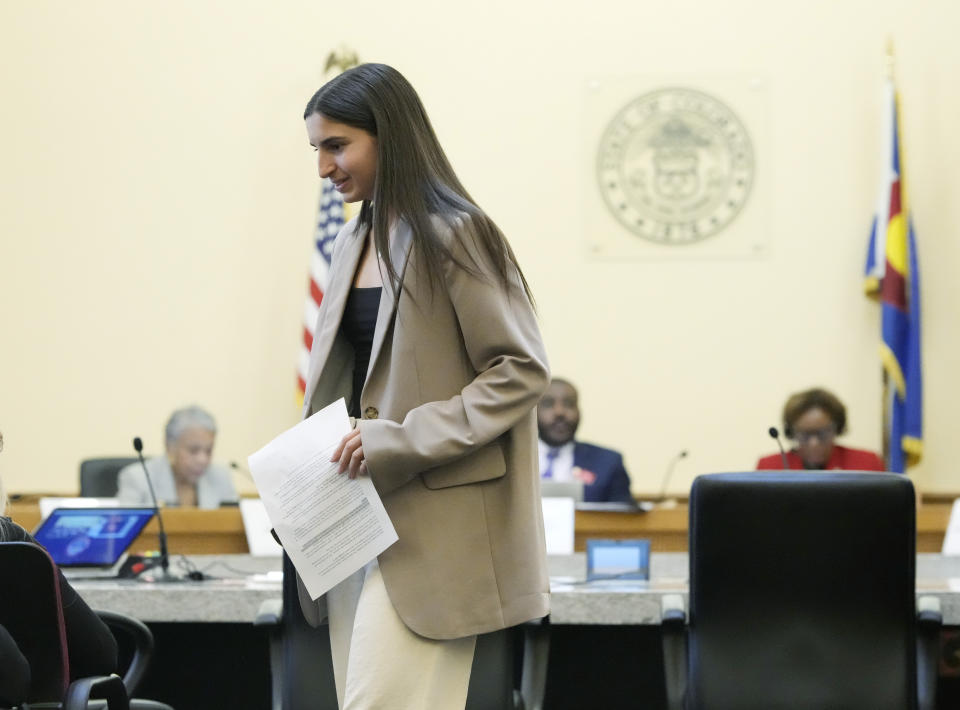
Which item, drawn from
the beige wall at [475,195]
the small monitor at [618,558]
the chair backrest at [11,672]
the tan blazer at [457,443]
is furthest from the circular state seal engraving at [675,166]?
the chair backrest at [11,672]

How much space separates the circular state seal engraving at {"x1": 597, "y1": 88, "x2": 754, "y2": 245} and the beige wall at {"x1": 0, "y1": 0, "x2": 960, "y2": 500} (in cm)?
15

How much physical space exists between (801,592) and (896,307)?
4.11m

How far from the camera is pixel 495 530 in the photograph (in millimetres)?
1901

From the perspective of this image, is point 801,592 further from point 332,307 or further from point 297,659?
point 332,307

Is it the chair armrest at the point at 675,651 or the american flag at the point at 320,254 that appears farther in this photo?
the american flag at the point at 320,254

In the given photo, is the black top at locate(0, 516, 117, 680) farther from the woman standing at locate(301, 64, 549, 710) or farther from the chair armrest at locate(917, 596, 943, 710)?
the chair armrest at locate(917, 596, 943, 710)

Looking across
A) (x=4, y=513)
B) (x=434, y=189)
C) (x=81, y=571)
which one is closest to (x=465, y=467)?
(x=434, y=189)

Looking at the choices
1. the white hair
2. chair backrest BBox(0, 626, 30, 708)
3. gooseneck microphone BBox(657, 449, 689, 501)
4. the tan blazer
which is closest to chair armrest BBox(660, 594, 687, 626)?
the tan blazer

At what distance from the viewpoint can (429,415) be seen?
1852 millimetres

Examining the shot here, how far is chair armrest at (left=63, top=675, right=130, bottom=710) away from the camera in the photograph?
7.57 feet

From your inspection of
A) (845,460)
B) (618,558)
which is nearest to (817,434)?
(845,460)

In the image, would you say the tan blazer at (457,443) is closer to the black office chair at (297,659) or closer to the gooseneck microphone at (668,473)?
the black office chair at (297,659)

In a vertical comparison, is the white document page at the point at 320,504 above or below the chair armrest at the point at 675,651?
above

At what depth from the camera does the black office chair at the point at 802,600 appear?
8.98 feet
